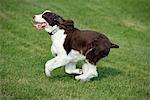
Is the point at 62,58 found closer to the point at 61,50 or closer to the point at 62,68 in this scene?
the point at 61,50

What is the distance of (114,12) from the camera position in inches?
1251

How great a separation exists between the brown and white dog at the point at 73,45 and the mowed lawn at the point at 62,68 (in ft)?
1.33

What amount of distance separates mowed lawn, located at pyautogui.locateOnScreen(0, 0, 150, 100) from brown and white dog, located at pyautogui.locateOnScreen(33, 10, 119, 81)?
405 mm

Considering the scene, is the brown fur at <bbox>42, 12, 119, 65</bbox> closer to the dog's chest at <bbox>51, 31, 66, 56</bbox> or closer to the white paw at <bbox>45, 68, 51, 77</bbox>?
the dog's chest at <bbox>51, 31, 66, 56</bbox>

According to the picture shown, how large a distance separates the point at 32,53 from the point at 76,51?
4.32m

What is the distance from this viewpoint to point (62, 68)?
39.5ft

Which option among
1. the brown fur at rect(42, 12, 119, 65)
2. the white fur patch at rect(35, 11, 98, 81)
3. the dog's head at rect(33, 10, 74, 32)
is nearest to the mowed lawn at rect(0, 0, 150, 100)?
the white fur patch at rect(35, 11, 98, 81)

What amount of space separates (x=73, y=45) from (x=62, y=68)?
6.23 feet

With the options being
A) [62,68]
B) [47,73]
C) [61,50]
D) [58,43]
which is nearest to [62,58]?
[61,50]

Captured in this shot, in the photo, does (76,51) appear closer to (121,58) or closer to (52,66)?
(52,66)

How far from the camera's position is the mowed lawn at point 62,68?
965 centimetres

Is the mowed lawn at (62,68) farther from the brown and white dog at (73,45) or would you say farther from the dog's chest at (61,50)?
the dog's chest at (61,50)

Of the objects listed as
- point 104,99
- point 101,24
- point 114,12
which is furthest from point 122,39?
point 104,99

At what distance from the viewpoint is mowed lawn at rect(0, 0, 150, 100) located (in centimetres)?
965
